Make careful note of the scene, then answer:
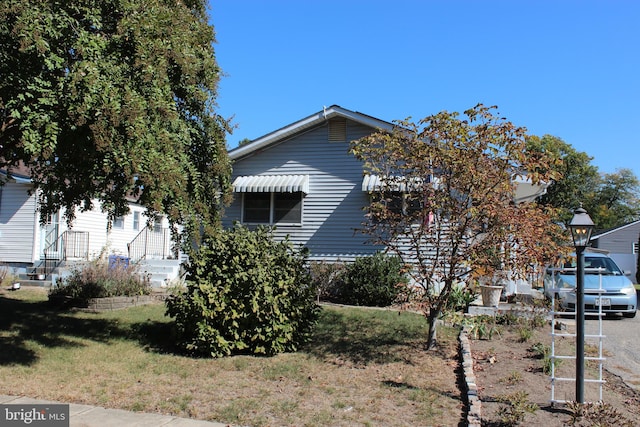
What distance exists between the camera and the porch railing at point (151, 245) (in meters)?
19.4

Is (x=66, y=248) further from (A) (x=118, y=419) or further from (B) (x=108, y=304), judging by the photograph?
(A) (x=118, y=419)

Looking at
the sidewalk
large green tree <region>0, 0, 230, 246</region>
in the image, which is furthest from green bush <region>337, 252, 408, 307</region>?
the sidewalk

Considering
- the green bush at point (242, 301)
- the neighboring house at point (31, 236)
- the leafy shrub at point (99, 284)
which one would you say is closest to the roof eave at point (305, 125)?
the neighboring house at point (31, 236)

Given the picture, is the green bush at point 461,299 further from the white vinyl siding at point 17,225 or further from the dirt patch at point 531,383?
the white vinyl siding at point 17,225

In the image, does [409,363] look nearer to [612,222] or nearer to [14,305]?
[14,305]

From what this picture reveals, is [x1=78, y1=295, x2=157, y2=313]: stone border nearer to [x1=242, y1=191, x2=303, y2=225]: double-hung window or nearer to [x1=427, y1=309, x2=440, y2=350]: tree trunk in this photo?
[x1=242, y1=191, x2=303, y2=225]: double-hung window

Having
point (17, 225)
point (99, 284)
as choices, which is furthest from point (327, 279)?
point (17, 225)

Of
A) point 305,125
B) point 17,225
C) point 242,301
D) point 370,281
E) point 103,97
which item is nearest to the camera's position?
point 103,97

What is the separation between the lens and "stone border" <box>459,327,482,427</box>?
16.0 feet

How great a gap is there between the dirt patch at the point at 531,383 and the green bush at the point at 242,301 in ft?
9.30

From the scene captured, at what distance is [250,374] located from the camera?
6.65 metres

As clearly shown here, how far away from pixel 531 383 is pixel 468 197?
2563mm

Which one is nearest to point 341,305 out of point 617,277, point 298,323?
point 298,323

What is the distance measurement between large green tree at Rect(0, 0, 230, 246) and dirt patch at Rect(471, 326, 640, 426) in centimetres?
473
